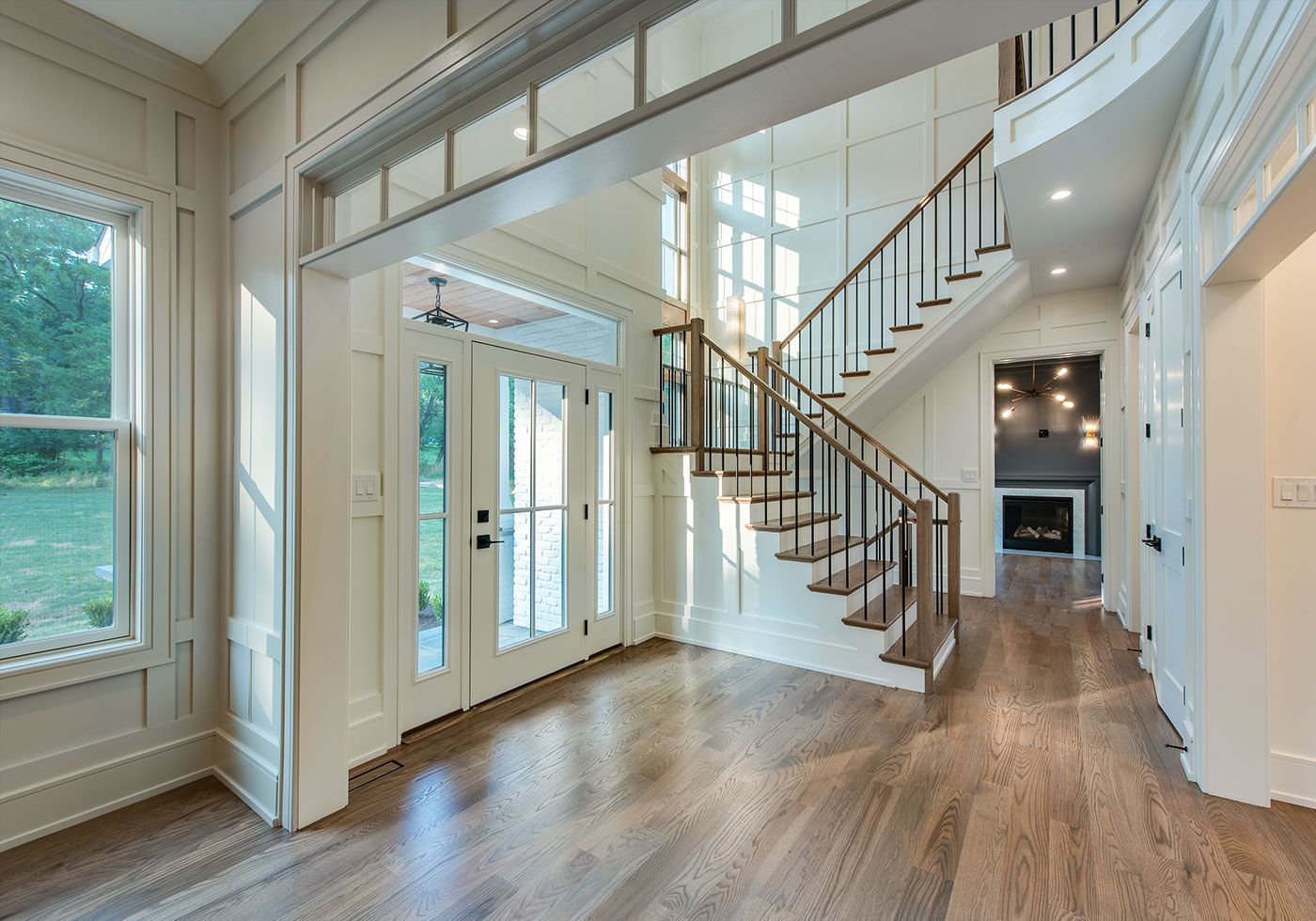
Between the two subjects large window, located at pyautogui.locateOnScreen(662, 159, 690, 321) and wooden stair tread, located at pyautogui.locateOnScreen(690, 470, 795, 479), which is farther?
large window, located at pyautogui.locateOnScreen(662, 159, 690, 321)

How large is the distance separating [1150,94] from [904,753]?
123 inches

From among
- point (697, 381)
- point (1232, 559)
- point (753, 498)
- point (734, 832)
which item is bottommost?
point (734, 832)

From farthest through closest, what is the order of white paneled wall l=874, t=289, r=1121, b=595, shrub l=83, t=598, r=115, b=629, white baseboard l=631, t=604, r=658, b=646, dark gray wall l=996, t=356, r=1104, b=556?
dark gray wall l=996, t=356, r=1104, b=556 < white paneled wall l=874, t=289, r=1121, b=595 < white baseboard l=631, t=604, r=658, b=646 < shrub l=83, t=598, r=115, b=629

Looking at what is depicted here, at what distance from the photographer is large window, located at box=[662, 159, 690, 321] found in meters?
6.04

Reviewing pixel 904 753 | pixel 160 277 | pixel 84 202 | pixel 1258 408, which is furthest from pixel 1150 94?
pixel 84 202

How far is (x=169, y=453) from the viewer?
239 centimetres

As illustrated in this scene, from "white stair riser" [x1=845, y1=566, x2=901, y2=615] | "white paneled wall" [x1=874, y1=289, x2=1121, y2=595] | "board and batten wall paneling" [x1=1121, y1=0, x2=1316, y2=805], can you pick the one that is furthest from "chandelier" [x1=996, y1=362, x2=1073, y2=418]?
"board and batten wall paneling" [x1=1121, y1=0, x2=1316, y2=805]

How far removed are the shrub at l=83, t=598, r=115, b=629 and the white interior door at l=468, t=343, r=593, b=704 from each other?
4.72ft

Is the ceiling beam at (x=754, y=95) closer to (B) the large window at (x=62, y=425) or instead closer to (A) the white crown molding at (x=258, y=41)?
(A) the white crown molding at (x=258, y=41)

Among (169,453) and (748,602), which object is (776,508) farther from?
(169,453)

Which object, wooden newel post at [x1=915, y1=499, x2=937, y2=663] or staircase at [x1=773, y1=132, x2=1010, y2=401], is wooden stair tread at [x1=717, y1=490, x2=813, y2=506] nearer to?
wooden newel post at [x1=915, y1=499, x2=937, y2=663]

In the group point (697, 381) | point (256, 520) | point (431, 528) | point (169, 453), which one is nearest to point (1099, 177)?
point (697, 381)

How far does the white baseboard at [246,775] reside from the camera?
2.17 metres

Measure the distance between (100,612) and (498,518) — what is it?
1672 mm
